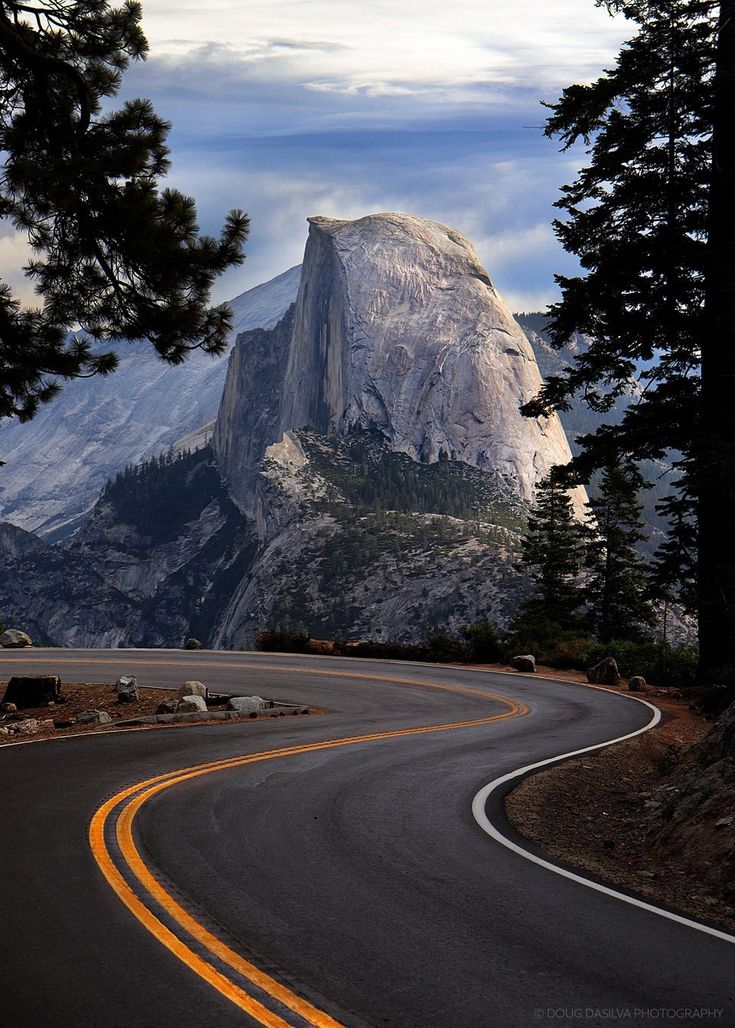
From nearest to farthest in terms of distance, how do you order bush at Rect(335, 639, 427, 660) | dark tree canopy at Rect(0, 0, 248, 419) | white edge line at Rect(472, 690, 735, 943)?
white edge line at Rect(472, 690, 735, 943) → dark tree canopy at Rect(0, 0, 248, 419) → bush at Rect(335, 639, 427, 660)

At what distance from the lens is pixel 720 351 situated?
899 inches

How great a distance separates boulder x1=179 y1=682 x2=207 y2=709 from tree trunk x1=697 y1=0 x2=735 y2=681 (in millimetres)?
11037

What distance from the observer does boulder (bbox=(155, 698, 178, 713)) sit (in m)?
17.8

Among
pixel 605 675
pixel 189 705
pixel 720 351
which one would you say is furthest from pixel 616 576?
pixel 189 705

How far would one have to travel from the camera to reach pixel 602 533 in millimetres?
50688

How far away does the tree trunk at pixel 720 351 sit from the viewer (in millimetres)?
21703

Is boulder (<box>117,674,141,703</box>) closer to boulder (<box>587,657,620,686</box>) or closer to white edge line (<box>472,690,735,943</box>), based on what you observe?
white edge line (<box>472,690,735,943</box>)

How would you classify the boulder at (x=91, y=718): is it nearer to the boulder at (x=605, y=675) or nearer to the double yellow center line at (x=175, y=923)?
the double yellow center line at (x=175, y=923)

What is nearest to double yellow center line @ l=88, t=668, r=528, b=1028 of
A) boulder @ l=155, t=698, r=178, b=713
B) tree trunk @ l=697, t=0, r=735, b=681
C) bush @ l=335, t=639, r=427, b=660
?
boulder @ l=155, t=698, r=178, b=713

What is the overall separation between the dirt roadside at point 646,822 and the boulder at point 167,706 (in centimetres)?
764

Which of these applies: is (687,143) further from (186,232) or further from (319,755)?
(319,755)

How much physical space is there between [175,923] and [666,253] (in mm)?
20862

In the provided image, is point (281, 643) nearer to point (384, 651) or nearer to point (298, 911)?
point (384, 651)

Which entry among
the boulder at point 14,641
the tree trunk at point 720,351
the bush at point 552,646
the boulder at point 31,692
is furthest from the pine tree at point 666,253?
the boulder at point 14,641
